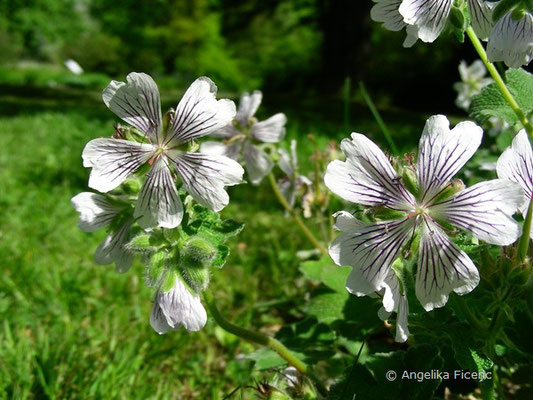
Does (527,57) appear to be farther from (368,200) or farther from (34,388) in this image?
(34,388)

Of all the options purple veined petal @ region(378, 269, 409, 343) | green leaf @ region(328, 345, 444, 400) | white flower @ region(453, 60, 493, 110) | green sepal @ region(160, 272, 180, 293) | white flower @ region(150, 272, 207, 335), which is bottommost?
green leaf @ region(328, 345, 444, 400)

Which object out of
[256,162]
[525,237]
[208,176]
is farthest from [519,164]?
[256,162]

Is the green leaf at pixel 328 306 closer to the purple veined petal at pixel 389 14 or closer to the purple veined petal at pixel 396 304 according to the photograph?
the purple veined petal at pixel 396 304

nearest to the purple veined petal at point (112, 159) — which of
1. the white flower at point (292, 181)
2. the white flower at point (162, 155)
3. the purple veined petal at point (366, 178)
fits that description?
the white flower at point (162, 155)

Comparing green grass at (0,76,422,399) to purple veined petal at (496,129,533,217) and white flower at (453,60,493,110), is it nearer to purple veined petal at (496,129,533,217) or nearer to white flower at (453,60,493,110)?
purple veined petal at (496,129,533,217)

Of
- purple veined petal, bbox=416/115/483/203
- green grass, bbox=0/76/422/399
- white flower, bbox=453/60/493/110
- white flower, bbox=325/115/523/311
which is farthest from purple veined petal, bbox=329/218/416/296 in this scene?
white flower, bbox=453/60/493/110

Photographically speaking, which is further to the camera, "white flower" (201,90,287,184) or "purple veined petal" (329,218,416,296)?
"white flower" (201,90,287,184)

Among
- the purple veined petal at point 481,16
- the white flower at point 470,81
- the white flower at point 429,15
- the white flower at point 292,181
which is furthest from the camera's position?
the white flower at point 470,81
